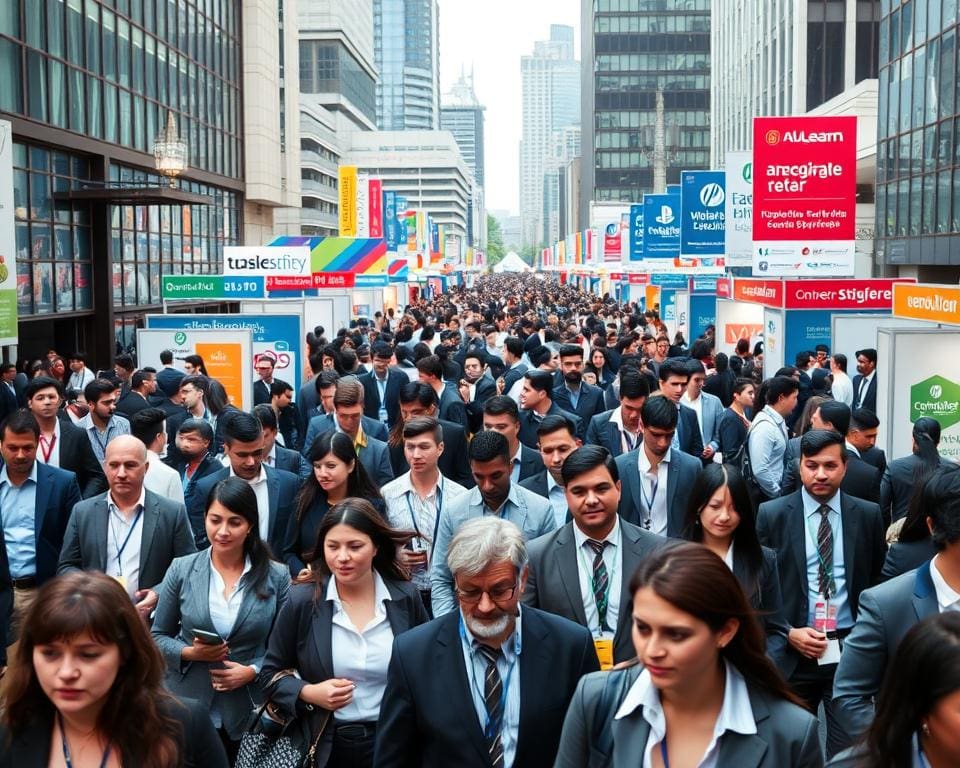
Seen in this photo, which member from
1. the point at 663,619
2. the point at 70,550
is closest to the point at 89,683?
the point at 663,619

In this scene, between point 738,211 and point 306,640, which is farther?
point 738,211

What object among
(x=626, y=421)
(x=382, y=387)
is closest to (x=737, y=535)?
(x=626, y=421)

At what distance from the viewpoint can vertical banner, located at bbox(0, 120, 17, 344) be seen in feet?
48.4

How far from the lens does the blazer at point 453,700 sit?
390 centimetres

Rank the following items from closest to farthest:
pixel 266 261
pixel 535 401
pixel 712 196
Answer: pixel 535 401
pixel 266 261
pixel 712 196

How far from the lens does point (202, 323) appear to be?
16938 millimetres

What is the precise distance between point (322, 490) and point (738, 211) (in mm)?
19858

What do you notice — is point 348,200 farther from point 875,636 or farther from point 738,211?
point 875,636

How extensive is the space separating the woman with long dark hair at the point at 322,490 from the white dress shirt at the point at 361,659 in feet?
6.05

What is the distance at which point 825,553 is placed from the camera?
19.5 ft

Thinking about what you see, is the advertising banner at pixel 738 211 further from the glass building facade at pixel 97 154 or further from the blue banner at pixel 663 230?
the glass building facade at pixel 97 154

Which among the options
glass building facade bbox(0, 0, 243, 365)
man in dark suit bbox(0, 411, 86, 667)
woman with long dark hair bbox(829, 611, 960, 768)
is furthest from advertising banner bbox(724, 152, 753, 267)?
woman with long dark hair bbox(829, 611, 960, 768)

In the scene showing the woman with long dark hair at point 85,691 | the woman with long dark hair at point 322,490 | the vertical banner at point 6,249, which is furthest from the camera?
the vertical banner at point 6,249

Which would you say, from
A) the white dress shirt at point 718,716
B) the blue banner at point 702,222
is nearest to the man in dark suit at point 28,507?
the white dress shirt at point 718,716
